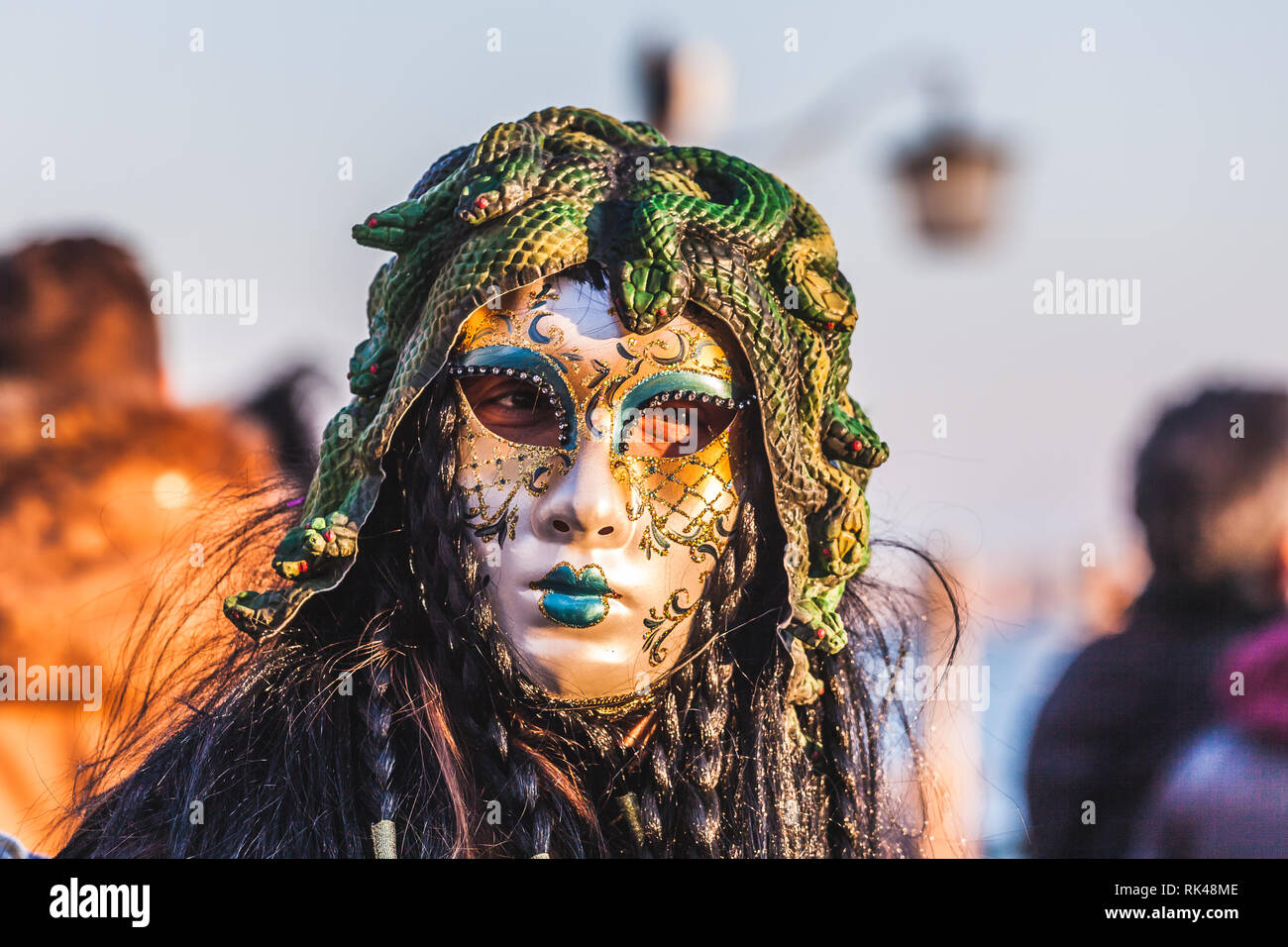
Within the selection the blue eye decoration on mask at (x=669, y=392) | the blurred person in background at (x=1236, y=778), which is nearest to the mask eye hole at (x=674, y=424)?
the blue eye decoration on mask at (x=669, y=392)

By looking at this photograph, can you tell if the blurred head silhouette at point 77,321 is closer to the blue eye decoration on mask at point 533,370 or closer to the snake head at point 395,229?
the snake head at point 395,229

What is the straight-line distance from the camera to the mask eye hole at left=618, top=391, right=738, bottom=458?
2.71 m

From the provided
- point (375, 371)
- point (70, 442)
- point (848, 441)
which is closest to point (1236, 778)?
point (848, 441)

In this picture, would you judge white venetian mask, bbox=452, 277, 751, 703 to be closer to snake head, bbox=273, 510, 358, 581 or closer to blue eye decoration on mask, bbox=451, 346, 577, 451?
blue eye decoration on mask, bbox=451, 346, 577, 451

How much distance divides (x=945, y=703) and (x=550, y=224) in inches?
49.0

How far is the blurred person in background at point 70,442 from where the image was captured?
438 cm

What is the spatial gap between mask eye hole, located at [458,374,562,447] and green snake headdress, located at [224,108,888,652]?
9cm

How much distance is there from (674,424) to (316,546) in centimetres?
67

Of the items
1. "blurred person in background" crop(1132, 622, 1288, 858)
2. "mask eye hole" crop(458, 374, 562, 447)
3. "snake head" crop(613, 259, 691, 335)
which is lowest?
"blurred person in background" crop(1132, 622, 1288, 858)

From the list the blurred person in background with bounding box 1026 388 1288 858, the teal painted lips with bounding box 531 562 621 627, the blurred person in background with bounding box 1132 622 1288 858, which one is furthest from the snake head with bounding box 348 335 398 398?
the blurred person in background with bounding box 1132 622 1288 858

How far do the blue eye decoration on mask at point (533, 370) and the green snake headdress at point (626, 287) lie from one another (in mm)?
61

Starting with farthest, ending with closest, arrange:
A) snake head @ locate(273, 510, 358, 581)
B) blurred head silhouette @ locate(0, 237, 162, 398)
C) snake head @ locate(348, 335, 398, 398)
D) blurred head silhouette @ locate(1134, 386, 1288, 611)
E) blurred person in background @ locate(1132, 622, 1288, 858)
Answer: blurred head silhouette @ locate(0, 237, 162, 398) < blurred head silhouette @ locate(1134, 386, 1288, 611) < blurred person in background @ locate(1132, 622, 1288, 858) < snake head @ locate(348, 335, 398, 398) < snake head @ locate(273, 510, 358, 581)
